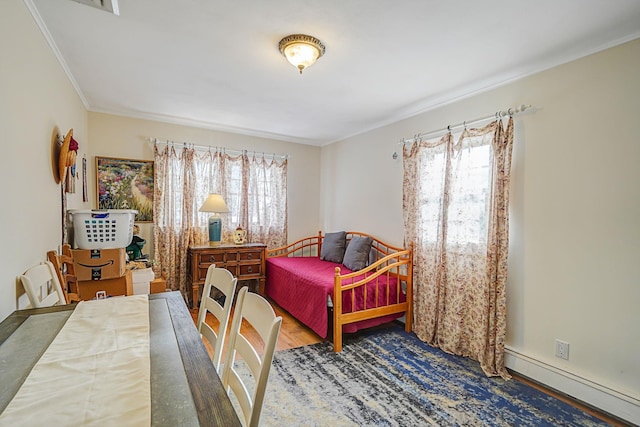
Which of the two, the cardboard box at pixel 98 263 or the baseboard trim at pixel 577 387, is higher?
the cardboard box at pixel 98 263

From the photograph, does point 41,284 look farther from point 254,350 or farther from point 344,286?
point 344,286

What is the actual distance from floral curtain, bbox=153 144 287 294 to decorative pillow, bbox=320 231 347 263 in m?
0.77

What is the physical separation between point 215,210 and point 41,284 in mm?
2159

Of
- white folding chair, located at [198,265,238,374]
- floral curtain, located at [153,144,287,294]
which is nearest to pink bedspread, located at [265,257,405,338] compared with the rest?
floral curtain, located at [153,144,287,294]

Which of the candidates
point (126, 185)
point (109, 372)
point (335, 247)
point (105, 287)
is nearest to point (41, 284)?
point (105, 287)

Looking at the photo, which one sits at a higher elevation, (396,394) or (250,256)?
(250,256)

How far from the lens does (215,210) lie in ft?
12.6

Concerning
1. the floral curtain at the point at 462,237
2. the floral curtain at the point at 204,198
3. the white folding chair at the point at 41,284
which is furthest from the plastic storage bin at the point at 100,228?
the floral curtain at the point at 462,237

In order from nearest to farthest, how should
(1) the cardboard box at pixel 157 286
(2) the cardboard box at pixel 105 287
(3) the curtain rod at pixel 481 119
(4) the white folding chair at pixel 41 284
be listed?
1. (4) the white folding chair at pixel 41 284
2. (3) the curtain rod at pixel 481 119
3. (2) the cardboard box at pixel 105 287
4. (1) the cardboard box at pixel 157 286

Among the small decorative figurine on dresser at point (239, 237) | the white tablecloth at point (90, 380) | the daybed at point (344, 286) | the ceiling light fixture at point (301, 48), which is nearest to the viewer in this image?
the white tablecloth at point (90, 380)

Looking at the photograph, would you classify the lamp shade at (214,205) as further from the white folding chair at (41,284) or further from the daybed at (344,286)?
the white folding chair at (41,284)

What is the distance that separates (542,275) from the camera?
233cm

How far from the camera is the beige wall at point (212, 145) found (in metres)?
3.58

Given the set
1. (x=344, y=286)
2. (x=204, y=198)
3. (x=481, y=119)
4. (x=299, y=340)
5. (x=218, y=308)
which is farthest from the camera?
(x=204, y=198)
